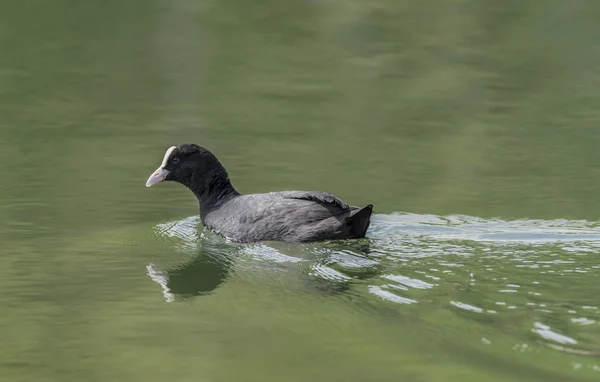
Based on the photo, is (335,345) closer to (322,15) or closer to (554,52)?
(554,52)

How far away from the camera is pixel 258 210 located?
27.0ft

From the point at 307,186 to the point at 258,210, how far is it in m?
1.85

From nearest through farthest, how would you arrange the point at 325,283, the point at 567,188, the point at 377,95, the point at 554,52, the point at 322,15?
1. the point at 325,283
2. the point at 567,188
3. the point at 377,95
4. the point at 554,52
5. the point at 322,15

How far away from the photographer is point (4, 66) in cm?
1558

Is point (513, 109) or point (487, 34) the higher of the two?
point (487, 34)

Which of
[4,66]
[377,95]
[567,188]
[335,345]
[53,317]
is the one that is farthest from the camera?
[4,66]

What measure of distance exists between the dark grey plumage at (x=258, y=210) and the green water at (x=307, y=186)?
6.4 inches

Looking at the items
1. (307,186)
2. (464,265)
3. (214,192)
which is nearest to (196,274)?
(214,192)

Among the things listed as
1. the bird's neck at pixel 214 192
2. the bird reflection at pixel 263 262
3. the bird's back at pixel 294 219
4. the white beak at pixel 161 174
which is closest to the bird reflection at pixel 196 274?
the bird reflection at pixel 263 262

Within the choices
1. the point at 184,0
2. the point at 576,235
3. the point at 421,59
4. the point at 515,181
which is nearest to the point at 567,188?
the point at 515,181

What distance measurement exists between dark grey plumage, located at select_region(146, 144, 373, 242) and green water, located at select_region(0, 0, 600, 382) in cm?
16

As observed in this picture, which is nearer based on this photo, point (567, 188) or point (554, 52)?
point (567, 188)

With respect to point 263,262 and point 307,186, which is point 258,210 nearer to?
point 263,262

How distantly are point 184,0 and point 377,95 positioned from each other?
7126mm
